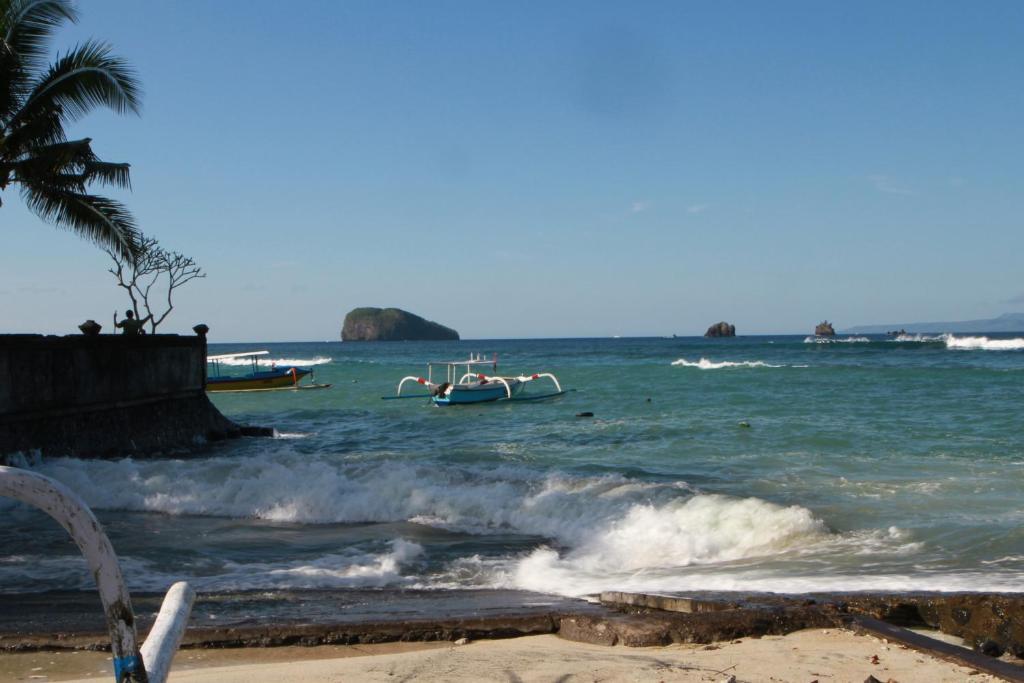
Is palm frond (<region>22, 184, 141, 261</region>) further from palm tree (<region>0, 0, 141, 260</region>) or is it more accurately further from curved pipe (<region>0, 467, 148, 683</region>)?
curved pipe (<region>0, 467, 148, 683</region>)

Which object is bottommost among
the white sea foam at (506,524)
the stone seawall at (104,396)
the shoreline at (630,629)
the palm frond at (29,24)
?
the white sea foam at (506,524)

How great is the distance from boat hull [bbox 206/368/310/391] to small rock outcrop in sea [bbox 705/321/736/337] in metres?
149

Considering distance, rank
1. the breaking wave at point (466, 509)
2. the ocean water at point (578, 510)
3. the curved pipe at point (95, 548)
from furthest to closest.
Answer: the breaking wave at point (466, 509), the ocean water at point (578, 510), the curved pipe at point (95, 548)

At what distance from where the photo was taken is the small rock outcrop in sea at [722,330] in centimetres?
18688

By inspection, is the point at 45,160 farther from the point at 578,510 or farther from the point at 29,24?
the point at 578,510

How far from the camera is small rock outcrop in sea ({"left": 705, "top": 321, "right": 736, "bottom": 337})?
613 feet

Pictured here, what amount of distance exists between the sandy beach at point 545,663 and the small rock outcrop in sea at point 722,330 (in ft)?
608

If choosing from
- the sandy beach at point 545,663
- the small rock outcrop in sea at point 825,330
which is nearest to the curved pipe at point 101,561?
the sandy beach at point 545,663

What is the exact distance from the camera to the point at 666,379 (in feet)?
149

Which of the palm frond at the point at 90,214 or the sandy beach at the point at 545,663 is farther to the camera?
the palm frond at the point at 90,214

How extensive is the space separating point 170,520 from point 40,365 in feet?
15.7

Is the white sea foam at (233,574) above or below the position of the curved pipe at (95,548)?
below

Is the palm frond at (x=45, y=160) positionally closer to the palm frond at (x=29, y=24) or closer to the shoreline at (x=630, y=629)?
the palm frond at (x=29, y=24)

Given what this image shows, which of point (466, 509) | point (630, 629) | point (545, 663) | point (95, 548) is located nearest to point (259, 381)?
point (466, 509)
